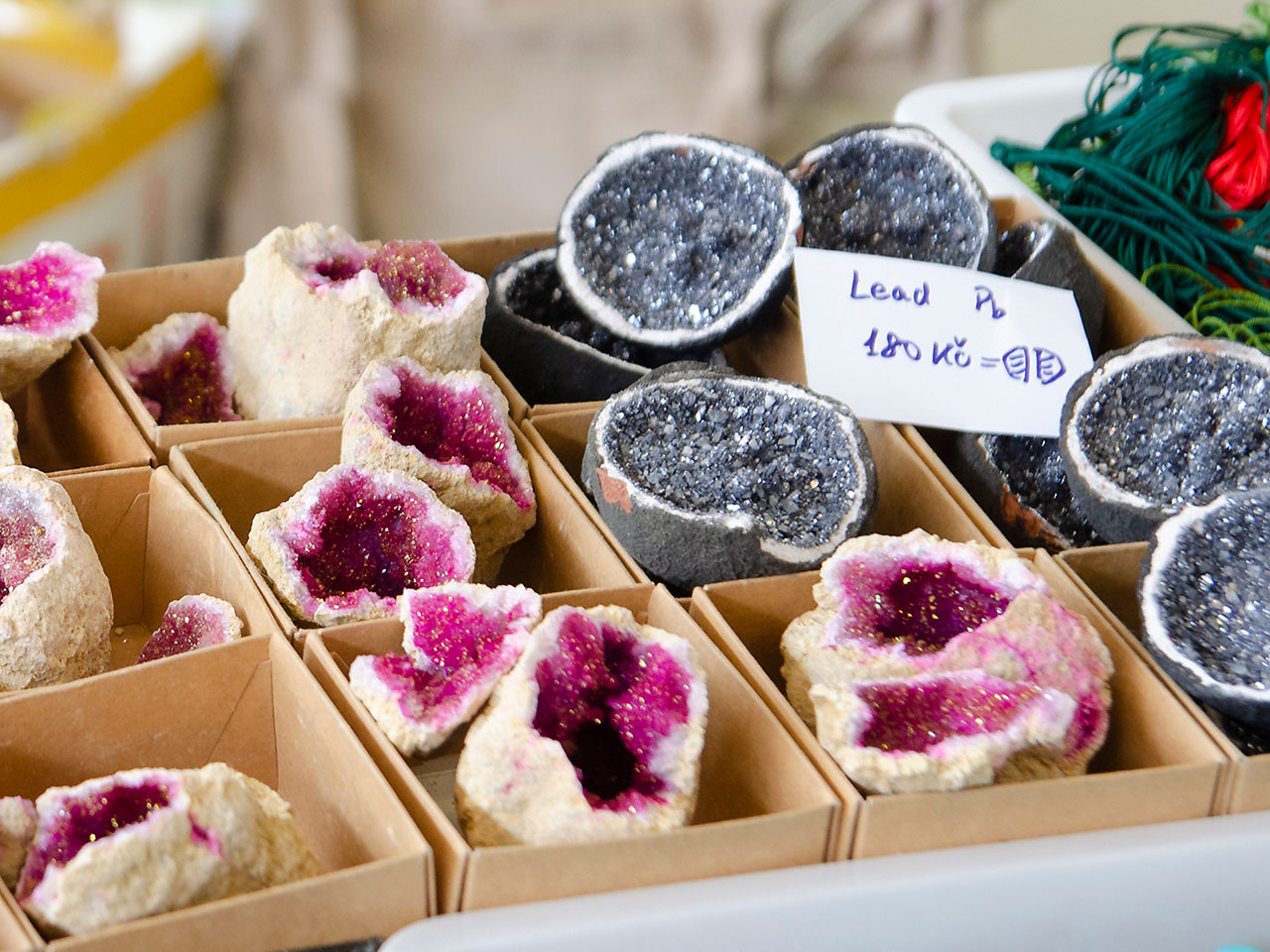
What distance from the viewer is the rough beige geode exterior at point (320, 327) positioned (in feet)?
3.54

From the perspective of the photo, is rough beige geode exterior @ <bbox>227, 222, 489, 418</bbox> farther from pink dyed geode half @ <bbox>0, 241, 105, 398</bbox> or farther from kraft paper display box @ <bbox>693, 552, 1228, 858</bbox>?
kraft paper display box @ <bbox>693, 552, 1228, 858</bbox>

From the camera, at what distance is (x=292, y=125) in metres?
2.17

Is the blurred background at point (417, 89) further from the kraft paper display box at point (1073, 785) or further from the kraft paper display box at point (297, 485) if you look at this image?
the kraft paper display box at point (1073, 785)

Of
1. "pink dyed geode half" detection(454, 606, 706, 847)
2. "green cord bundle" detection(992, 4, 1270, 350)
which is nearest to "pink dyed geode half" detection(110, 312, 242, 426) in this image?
"pink dyed geode half" detection(454, 606, 706, 847)

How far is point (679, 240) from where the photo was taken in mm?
1265

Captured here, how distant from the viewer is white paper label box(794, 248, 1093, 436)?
1162mm

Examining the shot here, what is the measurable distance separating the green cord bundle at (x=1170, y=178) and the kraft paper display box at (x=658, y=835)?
0.83 m

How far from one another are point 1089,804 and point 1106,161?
0.97m

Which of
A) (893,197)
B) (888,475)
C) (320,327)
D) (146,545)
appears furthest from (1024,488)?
(146,545)

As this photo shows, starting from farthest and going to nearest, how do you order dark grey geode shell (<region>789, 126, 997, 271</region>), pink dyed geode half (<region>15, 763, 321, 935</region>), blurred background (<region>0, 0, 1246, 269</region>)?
blurred background (<region>0, 0, 1246, 269</region>) < dark grey geode shell (<region>789, 126, 997, 271</region>) < pink dyed geode half (<region>15, 763, 321, 935</region>)

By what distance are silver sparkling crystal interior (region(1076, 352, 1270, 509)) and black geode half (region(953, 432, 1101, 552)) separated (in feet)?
0.17

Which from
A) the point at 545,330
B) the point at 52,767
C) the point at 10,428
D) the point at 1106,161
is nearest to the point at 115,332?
the point at 10,428

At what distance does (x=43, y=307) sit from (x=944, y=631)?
776 mm

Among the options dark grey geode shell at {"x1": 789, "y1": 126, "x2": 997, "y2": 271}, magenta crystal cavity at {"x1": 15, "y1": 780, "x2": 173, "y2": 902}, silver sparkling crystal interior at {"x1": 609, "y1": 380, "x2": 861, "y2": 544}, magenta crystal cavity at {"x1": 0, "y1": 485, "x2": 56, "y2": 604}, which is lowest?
magenta crystal cavity at {"x1": 15, "y1": 780, "x2": 173, "y2": 902}
